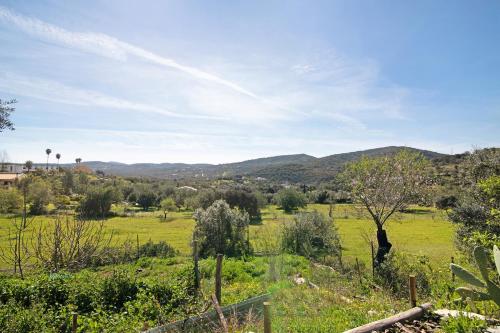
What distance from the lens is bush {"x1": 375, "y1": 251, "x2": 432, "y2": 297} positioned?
1298 centimetres

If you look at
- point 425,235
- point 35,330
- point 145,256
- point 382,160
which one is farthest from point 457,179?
point 425,235

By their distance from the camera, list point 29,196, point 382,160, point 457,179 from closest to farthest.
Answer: point 457,179, point 382,160, point 29,196

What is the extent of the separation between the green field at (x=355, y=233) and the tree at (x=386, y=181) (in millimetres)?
2555

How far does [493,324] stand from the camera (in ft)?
20.4

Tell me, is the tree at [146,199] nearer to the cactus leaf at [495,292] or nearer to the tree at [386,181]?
the tree at [386,181]

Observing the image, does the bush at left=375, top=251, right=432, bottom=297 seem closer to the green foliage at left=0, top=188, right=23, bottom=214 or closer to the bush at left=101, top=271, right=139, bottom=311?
the bush at left=101, top=271, right=139, bottom=311

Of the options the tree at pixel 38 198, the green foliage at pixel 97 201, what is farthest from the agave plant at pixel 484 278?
the tree at pixel 38 198

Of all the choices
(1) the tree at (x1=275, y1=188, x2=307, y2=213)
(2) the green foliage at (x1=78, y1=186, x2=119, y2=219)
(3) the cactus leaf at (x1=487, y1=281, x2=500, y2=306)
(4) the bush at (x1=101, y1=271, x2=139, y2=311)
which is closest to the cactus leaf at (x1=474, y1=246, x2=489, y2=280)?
(3) the cactus leaf at (x1=487, y1=281, x2=500, y2=306)

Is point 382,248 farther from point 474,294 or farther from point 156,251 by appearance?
point 156,251

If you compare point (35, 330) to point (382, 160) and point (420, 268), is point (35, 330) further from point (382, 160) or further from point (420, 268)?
point (382, 160)

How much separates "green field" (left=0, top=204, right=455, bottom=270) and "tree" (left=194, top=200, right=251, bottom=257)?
220 centimetres

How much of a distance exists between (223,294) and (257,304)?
319 cm

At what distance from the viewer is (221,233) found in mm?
28875

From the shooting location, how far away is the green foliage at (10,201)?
54.1m
